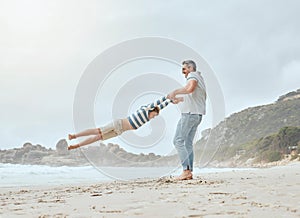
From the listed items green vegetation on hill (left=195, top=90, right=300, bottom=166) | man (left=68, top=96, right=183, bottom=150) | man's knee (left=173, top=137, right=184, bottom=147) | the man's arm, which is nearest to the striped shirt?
man (left=68, top=96, right=183, bottom=150)

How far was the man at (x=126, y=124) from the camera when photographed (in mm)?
5336

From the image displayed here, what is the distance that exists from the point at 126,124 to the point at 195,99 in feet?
3.73

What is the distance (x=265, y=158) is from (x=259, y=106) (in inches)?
1100

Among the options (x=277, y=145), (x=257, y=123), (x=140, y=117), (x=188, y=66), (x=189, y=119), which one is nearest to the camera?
(x=140, y=117)

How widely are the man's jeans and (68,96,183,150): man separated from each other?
1.15 ft

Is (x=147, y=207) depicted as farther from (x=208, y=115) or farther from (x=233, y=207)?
(x=208, y=115)

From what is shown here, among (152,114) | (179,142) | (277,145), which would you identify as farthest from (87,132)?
(277,145)

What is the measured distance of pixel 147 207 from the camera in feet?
9.57

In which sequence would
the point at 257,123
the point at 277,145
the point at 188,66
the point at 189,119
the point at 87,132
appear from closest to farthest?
1. the point at 87,132
2. the point at 189,119
3. the point at 188,66
4. the point at 277,145
5. the point at 257,123

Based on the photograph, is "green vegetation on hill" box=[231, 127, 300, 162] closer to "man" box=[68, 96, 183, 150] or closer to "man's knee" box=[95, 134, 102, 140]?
"man" box=[68, 96, 183, 150]

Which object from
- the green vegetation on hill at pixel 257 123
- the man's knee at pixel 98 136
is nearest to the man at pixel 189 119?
the man's knee at pixel 98 136

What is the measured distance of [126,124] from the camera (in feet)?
17.5

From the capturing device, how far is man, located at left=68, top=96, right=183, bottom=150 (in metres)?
5.34

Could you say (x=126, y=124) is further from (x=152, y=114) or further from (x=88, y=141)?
(x=88, y=141)
